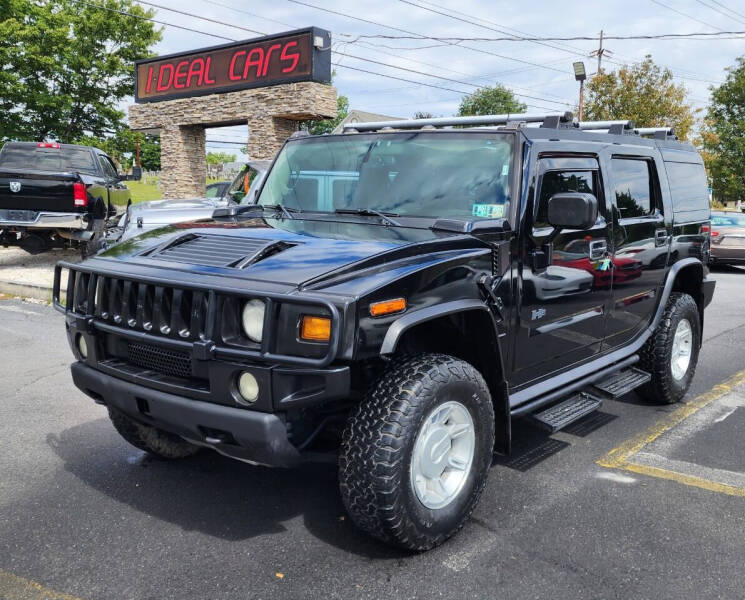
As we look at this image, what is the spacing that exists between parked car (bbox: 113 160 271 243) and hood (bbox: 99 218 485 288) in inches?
234

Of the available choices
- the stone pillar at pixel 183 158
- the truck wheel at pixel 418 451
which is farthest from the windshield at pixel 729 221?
the truck wheel at pixel 418 451

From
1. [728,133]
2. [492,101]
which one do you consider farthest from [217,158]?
[728,133]

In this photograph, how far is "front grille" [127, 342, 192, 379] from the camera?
3029 mm

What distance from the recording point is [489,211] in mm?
3666

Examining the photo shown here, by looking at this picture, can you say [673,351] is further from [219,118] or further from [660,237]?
[219,118]

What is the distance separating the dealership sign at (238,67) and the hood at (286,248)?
13.0 meters

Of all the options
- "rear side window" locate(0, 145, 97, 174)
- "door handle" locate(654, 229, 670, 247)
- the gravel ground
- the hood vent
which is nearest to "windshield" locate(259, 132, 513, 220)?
the hood vent

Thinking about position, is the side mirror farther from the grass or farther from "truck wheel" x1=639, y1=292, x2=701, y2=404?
the grass

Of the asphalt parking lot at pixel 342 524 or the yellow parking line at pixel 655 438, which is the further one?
the yellow parking line at pixel 655 438

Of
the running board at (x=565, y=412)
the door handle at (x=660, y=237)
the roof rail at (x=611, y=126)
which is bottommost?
the running board at (x=565, y=412)

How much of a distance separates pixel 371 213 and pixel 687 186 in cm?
306

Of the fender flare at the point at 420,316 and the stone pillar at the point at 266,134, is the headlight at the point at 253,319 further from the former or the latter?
the stone pillar at the point at 266,134

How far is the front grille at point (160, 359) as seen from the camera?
3.03 meters

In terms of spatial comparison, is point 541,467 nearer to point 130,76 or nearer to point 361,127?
point 361,127
